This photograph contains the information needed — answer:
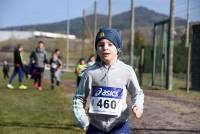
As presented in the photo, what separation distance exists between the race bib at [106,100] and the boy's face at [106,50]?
31 cm

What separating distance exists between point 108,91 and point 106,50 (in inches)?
17.1

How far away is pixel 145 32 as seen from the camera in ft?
351

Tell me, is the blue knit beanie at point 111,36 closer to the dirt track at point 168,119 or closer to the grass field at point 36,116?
the grass field at point 36,116

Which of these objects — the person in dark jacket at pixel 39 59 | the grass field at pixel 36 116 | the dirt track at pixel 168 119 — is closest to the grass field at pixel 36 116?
the grass field at pixel 36 116

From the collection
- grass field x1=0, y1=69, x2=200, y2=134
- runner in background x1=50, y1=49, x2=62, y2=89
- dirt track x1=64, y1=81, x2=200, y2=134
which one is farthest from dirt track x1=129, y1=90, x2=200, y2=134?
runner in background x1=50, y1=49, x2=62, y2=89

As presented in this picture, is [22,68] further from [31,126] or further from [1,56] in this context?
[1,56]

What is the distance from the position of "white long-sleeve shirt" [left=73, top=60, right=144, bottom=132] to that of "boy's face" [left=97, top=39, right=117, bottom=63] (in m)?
0.13

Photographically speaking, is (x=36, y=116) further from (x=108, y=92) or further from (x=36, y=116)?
(x=108, y=92)

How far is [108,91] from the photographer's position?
5934 mm

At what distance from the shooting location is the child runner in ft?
19.3

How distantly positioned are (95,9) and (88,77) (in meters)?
41.8

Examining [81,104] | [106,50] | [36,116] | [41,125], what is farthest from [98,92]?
[36,116]

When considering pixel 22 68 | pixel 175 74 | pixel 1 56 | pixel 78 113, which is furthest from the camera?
pixel 1 56

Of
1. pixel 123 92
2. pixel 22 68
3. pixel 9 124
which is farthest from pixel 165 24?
pixel 123 92
